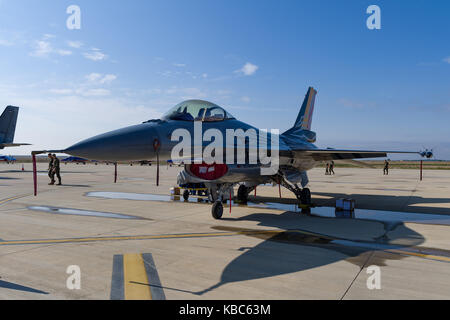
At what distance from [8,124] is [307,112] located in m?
36.8

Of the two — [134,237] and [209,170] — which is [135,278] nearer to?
[134,237]

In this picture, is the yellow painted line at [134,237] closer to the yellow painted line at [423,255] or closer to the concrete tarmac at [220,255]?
the concrete tarmac at [220,255]

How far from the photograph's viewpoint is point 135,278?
455cm

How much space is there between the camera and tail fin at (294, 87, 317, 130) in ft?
55.4

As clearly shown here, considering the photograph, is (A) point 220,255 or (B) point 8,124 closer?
(A) point 220,255

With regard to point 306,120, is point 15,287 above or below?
below

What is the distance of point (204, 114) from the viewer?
27.0 ft

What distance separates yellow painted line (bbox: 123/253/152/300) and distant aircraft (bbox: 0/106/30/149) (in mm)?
38527


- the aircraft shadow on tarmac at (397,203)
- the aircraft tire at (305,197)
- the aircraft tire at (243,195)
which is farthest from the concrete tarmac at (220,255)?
the aircraft tire at (243,195)

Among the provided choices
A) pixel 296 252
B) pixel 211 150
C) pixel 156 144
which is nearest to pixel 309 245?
pixel 296 252

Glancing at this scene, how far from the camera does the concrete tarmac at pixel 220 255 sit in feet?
13.6

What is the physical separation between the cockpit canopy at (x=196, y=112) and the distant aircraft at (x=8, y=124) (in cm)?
3662
